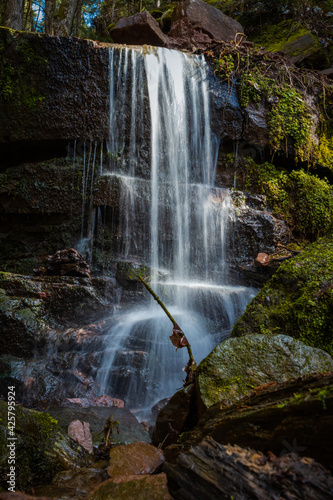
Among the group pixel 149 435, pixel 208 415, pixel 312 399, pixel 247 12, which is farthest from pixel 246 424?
pixel 247 12

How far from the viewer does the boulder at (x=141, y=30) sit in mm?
9797

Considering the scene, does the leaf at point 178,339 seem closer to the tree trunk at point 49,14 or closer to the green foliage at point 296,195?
the green foliage at point 296,195

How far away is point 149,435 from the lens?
9.27 feet

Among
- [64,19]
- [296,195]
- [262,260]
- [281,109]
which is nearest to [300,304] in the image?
[262,260]

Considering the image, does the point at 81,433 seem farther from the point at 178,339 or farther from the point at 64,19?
the point at 64,19

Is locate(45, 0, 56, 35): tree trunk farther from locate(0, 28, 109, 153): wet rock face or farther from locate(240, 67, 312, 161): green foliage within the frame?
locate(240, 67, 312, 161): green foliage

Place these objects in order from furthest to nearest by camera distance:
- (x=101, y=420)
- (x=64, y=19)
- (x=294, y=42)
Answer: (x=294, y=42), (x=64, y=19), (x=101, y=420)

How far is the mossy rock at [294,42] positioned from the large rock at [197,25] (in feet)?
6.45

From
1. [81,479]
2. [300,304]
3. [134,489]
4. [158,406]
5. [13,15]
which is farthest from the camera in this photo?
[13,15]

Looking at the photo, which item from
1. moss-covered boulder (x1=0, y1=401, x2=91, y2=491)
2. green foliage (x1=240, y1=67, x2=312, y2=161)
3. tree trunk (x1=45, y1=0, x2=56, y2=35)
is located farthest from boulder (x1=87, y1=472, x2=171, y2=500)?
tree trunk (x1=45, y1=0, x2=56, y2=35)

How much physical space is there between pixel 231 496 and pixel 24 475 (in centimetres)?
146

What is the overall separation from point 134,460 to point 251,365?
0.97 meters

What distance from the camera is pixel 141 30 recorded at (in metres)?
9.91

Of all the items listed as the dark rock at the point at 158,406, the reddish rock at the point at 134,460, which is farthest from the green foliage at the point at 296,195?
the reddish rock at the point at 134,460
